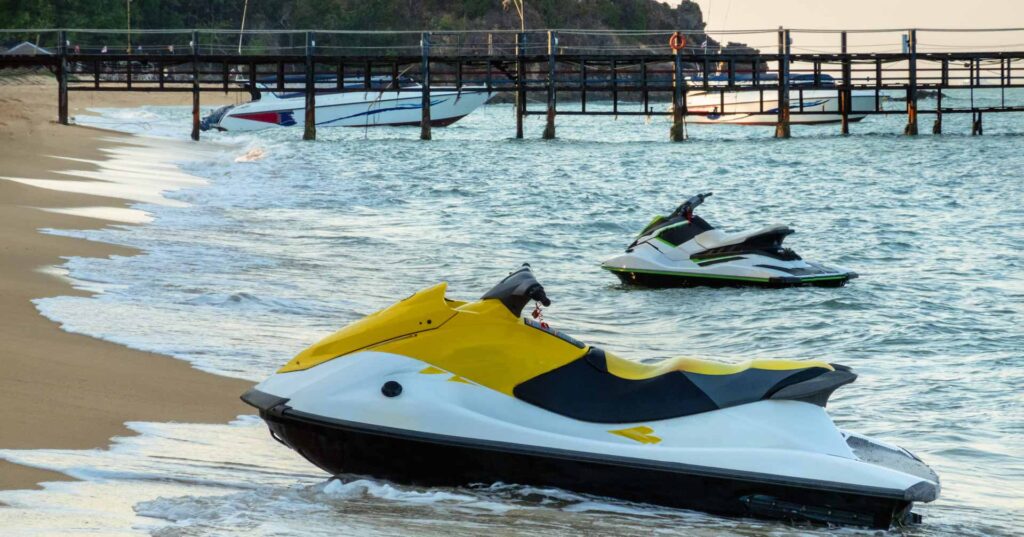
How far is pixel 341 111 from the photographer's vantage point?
49.4m

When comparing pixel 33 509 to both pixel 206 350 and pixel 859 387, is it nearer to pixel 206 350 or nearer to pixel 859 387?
pixel 206 350

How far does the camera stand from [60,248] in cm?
1158

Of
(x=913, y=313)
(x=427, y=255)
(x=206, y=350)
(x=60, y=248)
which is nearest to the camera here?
(x=206, y=350)

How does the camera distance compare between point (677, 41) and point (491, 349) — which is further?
point (677, 41)

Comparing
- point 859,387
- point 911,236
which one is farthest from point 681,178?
point 859,387

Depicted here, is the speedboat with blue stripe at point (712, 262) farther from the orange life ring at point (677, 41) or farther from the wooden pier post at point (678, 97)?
the wooden pier post at point (678, 97)

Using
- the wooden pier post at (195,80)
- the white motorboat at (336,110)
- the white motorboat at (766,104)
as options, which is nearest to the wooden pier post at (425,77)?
the white motorboat at (336,110)

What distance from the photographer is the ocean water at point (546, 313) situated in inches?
196

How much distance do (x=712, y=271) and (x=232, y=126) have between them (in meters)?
38.9

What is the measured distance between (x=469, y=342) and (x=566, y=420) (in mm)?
493

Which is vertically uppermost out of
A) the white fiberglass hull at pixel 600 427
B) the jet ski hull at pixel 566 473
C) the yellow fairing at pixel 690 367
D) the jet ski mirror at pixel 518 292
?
the jet ski mirror at pixel 518 292

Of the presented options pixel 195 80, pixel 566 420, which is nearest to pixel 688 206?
pixel 566 420

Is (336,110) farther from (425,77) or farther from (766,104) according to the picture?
(766,104)

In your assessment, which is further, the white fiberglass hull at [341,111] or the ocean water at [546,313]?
the white fiberglass hull at [341,111]
